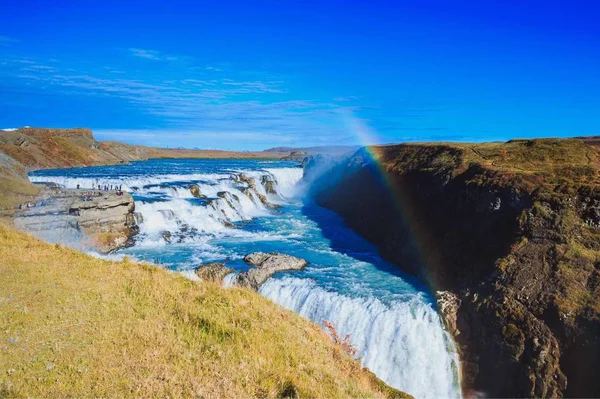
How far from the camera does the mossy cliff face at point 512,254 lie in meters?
14.3

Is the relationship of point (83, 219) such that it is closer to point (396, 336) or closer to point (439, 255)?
point (396, 336)

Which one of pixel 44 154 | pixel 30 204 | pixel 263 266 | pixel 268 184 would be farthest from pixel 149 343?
pixel 44 154

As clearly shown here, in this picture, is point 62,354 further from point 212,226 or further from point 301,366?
point 212,226

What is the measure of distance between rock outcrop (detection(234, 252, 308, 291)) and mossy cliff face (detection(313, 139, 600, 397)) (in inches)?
296

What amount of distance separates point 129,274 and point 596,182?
23.4 metres

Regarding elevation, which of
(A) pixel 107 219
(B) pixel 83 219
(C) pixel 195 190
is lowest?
(A) pixel 107 219

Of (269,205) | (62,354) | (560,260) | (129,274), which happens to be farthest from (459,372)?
(269,205)

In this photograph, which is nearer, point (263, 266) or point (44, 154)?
point (263, 266)

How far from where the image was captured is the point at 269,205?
161ft

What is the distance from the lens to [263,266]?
2233 centimetres

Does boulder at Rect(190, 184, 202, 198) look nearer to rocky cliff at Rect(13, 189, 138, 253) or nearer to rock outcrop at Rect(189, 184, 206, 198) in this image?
rock outcrop at Rect(189, 184, 206, 198)

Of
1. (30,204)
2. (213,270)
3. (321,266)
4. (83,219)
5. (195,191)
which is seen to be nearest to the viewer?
(213,270)

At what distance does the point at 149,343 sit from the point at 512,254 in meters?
17.9

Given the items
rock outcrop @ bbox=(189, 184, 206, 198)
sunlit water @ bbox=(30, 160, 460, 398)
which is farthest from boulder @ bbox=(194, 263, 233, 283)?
rock outcrop @ bbox=(189, 184, 206, 198)
